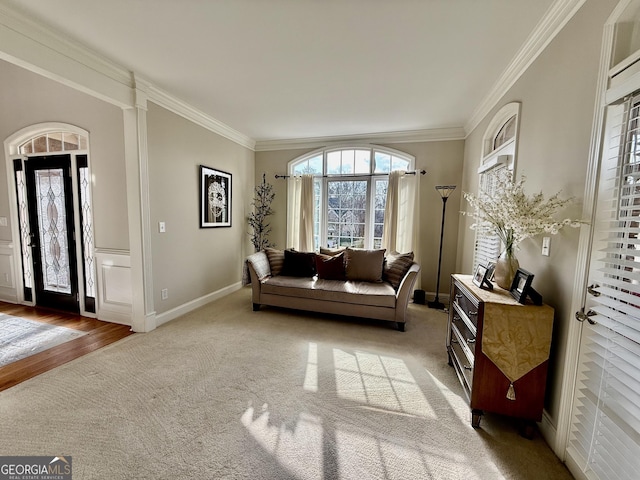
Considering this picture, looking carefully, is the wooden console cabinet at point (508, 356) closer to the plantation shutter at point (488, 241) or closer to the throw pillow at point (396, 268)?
the plantation shutter at point (488, 241)

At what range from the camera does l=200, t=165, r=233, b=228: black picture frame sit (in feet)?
12.3

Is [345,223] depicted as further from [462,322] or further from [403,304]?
[462,322]

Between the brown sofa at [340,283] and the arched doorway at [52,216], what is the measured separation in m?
2.10

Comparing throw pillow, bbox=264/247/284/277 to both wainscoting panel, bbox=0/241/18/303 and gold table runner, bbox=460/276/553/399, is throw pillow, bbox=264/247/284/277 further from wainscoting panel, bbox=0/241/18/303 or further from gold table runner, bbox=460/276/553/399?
wainscoting panel, bbox=0/241/18/303

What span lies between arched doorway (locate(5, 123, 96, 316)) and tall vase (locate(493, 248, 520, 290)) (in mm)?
4288

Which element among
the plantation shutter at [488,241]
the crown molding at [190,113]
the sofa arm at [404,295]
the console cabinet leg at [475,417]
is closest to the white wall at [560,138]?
the console cabinet leg at [475,417]

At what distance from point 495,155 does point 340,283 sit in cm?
231

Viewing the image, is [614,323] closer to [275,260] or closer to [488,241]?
[488,241]

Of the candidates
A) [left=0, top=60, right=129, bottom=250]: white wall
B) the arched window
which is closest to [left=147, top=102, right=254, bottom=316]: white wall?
[left=0, top=60, right=129, bottom=250]: white wall

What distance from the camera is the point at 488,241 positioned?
9.17 ft

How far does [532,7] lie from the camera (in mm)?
1715

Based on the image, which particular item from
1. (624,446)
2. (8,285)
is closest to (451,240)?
(624,446)

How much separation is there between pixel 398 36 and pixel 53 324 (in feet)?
15.3

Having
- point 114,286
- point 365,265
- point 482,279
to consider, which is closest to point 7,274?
point 114,286
